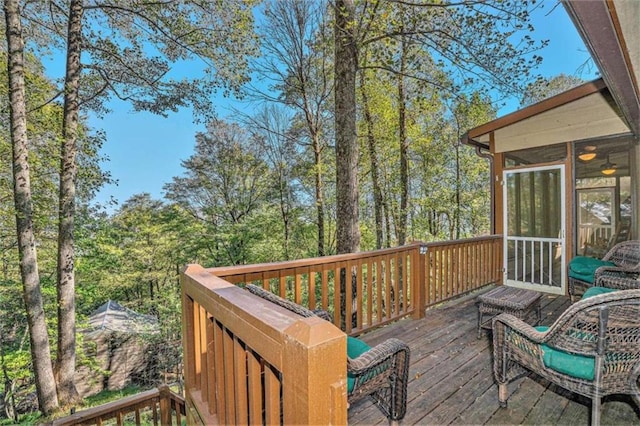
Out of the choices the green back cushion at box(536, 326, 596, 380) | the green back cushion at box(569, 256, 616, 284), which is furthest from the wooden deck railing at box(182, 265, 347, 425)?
the green back cushion at box(569, 256, 616, 284)

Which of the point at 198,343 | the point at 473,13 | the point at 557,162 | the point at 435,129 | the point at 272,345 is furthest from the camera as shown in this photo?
the point at 435,129

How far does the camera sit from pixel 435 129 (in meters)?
12.5

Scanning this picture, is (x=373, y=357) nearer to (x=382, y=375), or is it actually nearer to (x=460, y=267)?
(x=382, y=375)

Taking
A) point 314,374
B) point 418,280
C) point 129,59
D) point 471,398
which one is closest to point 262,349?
point 314,374

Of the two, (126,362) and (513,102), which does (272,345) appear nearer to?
(513,102)

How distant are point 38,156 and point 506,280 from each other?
9542mm

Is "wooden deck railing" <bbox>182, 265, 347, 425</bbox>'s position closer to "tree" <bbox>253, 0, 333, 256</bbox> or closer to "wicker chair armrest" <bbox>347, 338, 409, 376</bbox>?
"wicker chair armrest" <bbox>347, 338, 409, 376</bbox>

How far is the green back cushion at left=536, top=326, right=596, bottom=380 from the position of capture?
165 centimetres

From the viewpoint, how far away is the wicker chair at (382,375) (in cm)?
159

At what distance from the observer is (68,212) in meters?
6.14

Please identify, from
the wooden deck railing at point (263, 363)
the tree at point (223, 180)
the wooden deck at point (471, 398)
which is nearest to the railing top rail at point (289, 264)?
the wooden deck railing at point (263, 363)

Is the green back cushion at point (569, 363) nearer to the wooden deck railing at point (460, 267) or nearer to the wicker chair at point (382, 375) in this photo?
the wicker chair at point (382, 375)

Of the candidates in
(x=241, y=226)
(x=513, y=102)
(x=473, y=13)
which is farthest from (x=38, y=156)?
(x=513, y=102)

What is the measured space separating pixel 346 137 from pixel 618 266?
3909mm
